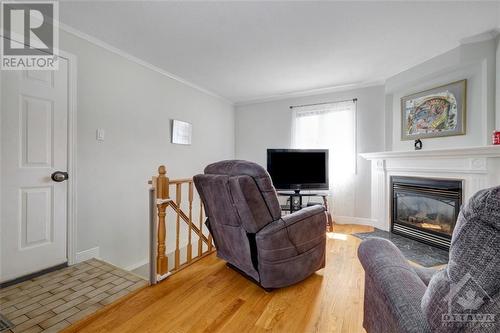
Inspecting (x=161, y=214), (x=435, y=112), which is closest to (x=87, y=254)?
(x=161, y=214)

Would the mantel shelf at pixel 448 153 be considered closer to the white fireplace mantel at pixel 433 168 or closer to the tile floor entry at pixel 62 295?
the white fireplace mantel at pixel 433 168

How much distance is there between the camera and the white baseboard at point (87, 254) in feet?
7.40

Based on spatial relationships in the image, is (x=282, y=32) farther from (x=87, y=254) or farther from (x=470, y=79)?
(x=87, y=254)

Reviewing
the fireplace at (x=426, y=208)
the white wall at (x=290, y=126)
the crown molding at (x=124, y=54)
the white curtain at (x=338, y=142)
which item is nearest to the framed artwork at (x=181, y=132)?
the crown molding at (x=124, y=54)

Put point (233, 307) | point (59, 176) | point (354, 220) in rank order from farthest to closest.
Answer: point (354, 220) → point (59, 176) → point (233, 307)

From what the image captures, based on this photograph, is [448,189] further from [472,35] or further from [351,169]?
[472,35]

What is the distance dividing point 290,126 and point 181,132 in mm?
2072

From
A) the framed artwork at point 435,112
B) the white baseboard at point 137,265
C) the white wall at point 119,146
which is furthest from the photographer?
the white baseboard at point 137,265

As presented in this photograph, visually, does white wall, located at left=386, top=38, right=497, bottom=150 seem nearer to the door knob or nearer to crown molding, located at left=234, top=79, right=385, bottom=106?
crown molding, located at left=234, top=79, right=385, bottom=106

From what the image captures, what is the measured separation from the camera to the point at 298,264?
1.87m

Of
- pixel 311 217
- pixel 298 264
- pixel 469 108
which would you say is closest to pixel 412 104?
pixel 469 108

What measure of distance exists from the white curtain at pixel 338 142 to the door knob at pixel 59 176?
11.6ft

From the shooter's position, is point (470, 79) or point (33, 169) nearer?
point (33, 169)

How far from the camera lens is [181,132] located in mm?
3549
